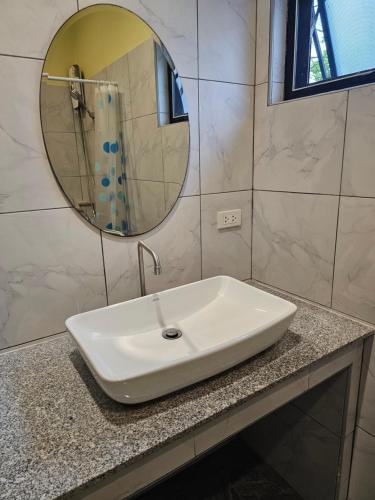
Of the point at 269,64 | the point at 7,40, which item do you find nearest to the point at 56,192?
the point at 7,40

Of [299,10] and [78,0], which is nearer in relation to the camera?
[78,0]

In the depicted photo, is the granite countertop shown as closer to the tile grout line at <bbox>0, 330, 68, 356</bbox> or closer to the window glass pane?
the tile grout line at <bbox>0, 330, 68, 356</bbox>

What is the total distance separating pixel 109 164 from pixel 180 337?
66 centimetres

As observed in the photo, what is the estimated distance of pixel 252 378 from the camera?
3.05ft

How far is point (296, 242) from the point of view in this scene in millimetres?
1402

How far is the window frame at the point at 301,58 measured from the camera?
127cm

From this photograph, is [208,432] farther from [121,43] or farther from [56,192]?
[121,43]

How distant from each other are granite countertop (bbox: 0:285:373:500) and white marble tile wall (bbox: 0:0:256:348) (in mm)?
182

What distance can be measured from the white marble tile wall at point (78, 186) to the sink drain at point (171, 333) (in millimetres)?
230

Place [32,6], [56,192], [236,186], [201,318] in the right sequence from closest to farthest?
[32,6] → [56,192] → [201,318] → [236,186]

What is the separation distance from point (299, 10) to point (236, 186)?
0.73m

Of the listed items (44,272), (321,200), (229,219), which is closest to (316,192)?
(321,200)

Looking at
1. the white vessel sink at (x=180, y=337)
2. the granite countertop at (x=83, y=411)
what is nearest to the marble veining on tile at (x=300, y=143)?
the white vessel sink at (x=180, y=337)

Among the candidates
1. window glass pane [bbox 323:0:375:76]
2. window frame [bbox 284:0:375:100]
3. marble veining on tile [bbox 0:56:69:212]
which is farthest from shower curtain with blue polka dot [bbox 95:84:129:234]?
window glass pane [bbox 323:0:375:76]
